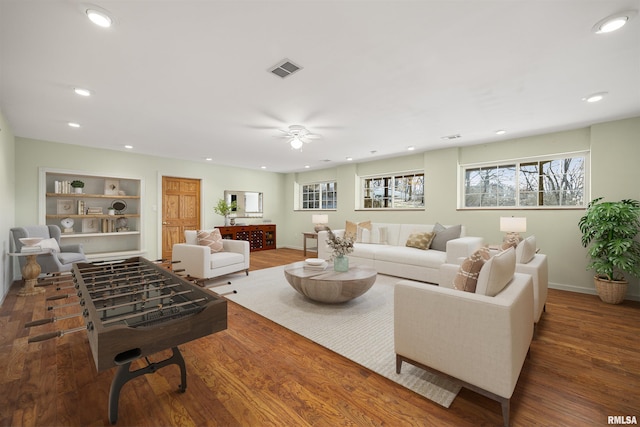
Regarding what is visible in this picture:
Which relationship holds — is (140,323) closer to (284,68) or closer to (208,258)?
(284,68)

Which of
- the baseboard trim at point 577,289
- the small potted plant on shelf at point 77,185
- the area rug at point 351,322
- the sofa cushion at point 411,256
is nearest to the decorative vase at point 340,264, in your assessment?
the area rug at point 351,322

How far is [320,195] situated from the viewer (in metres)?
7.82

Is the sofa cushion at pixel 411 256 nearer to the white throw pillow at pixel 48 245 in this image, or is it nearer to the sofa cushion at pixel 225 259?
the sofa cushion at pixel 225 259

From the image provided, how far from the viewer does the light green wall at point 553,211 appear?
136 inches

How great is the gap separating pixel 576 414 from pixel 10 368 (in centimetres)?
370

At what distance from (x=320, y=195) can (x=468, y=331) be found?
255 inches

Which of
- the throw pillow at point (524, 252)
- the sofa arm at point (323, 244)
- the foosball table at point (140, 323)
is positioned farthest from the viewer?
the sofa arm at point (323, 244)

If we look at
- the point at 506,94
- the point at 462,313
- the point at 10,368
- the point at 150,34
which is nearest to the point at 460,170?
the point at 506,94

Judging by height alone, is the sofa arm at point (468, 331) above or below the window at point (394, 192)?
below

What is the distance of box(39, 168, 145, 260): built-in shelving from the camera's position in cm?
482

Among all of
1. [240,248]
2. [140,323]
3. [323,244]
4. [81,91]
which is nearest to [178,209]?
[240,248]

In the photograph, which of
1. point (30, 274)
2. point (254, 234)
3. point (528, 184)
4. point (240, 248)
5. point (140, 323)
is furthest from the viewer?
point (254, 234)

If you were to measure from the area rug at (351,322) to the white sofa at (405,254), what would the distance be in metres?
0.39

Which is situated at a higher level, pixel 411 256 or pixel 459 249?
pixel 459 249
